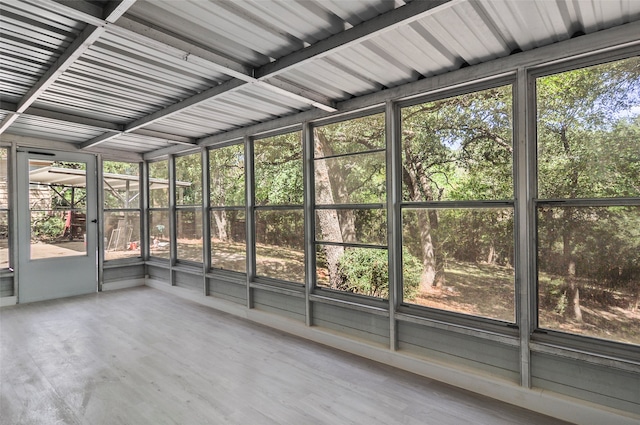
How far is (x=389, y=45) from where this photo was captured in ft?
8.41

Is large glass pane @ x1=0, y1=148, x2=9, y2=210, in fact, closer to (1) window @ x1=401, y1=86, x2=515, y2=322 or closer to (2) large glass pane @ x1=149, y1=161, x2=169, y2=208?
(2) large glass pane @ x1=149, y1=161, x2=169, y2=208

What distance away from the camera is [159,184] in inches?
273

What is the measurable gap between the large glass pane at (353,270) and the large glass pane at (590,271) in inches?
57.2

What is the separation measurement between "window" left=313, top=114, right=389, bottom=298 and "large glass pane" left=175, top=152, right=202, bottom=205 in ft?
8.92

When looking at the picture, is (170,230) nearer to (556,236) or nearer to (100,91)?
(100,91)

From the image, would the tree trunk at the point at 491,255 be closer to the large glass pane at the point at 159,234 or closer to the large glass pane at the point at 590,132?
the large glass pane at the point at 590,132

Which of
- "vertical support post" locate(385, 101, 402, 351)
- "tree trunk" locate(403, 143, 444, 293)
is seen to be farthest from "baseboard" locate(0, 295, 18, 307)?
"tree trunk" locate(403, 143, 444, 293)

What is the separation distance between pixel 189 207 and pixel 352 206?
11.7ft

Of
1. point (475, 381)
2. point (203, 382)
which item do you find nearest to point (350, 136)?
point (475, 381)

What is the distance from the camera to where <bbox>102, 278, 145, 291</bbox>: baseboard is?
665cm

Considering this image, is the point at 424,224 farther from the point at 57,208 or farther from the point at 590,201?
the point at 57,208

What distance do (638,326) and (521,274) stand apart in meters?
0.76

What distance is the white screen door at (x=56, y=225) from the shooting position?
5.71 metres

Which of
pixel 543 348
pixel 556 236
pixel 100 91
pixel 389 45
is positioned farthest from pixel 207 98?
pixel 543 348
